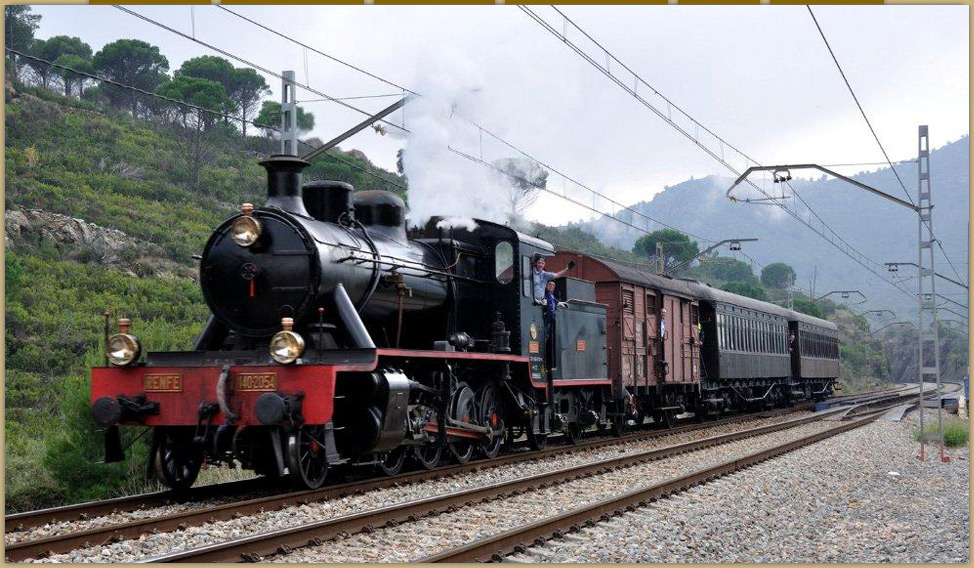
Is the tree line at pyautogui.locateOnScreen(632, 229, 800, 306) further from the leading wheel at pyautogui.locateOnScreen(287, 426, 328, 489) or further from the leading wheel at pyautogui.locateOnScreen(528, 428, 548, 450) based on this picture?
the leading wheel at pyautogui.locateOnScreen(287, 426, 328, 489)

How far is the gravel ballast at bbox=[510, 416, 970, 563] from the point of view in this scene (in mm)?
7051

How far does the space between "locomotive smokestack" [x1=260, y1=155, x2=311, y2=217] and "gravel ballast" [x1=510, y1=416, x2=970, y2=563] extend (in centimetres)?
472

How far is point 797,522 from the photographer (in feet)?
28.1

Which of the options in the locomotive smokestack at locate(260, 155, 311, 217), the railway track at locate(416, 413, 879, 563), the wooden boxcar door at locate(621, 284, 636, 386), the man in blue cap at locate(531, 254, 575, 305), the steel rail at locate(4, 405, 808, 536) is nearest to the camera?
the railway track at locate(416, 413, 879, 563)

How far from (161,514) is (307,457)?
63.3 inches

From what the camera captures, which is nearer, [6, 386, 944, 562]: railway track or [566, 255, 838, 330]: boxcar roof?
[6, 386, 944, 562]: railway track

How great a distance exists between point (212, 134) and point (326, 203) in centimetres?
3815

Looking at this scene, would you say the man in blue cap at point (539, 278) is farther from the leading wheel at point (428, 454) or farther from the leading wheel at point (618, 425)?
the leading wheel at point (618, 425)

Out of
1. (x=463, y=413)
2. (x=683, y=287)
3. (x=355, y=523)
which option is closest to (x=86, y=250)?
(x=683, y=287)

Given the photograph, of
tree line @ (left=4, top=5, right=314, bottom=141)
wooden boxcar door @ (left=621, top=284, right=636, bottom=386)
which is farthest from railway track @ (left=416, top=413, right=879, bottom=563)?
tree line @ (left=4, top=5, right=314, bottom=141)

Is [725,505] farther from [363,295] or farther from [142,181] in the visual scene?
[142,181]

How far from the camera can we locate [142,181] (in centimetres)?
3681

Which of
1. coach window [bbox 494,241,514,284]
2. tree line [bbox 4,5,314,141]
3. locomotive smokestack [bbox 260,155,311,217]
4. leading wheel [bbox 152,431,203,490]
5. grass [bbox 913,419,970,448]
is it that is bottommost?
grass [bbox 913,419,970,448]

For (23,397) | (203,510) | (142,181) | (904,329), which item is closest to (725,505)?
(203,510)
